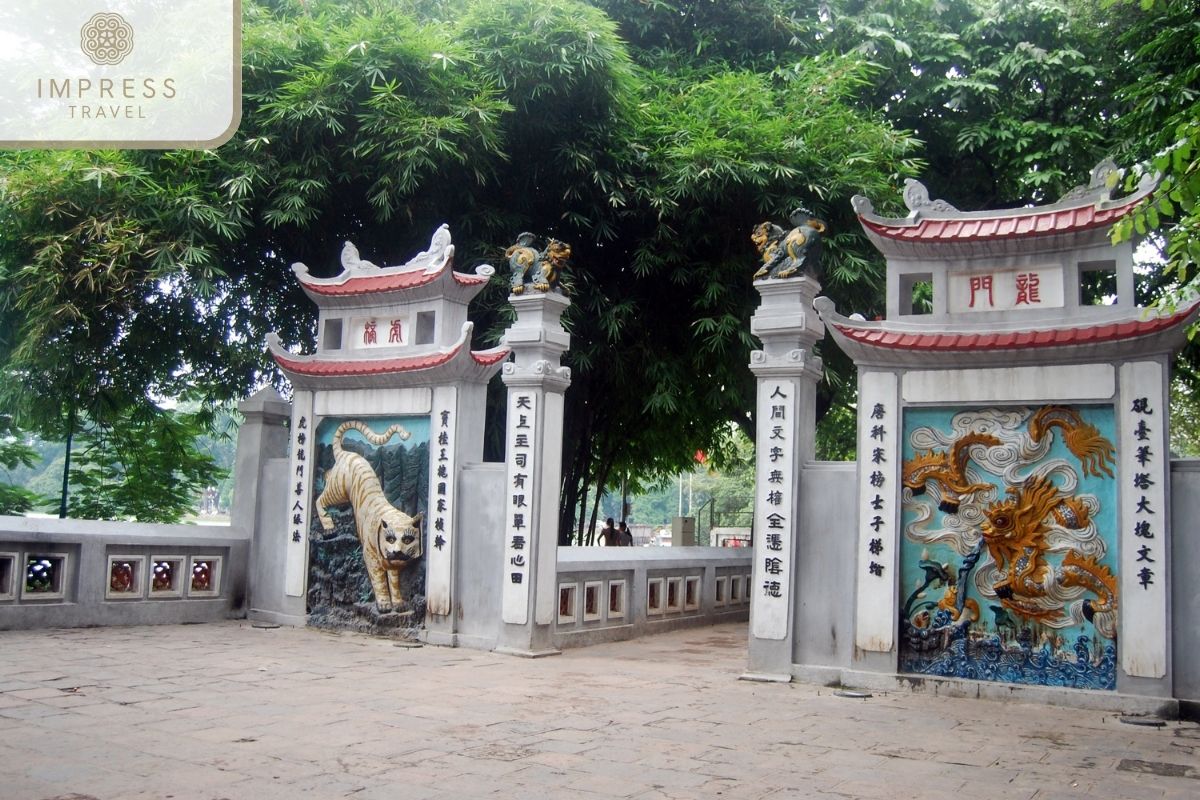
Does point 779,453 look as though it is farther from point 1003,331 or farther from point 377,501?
point 377,501

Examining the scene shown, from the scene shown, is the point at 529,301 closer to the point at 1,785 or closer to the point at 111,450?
the point at 1,785

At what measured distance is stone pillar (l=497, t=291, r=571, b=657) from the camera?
903 cm

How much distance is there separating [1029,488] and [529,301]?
431 centimetres

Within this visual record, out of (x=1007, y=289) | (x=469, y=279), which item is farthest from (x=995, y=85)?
(x=469, y=279)

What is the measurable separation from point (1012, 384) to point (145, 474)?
13968 mm

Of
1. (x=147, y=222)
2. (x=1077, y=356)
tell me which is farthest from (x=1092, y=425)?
(x=147, y=222)

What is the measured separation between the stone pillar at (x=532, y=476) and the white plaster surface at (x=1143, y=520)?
174 inches

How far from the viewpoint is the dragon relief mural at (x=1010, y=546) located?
23.5 ft

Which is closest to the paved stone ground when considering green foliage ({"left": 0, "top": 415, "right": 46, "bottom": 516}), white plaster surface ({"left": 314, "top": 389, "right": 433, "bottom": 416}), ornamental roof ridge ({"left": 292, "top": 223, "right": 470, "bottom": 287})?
white plaster surface ({"left": 314, "top": 389, "right": 433, "bottom": 416})

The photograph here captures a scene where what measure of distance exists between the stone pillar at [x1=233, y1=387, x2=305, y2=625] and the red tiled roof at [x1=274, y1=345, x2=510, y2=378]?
93 cm

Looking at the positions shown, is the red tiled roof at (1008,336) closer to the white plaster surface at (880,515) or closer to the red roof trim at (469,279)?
the white plaster surface at (880,515)

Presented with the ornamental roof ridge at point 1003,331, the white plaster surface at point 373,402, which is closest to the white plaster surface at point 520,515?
the white plaster surface at point 373,402

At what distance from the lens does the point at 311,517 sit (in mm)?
10414

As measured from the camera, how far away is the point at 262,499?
11109mm
